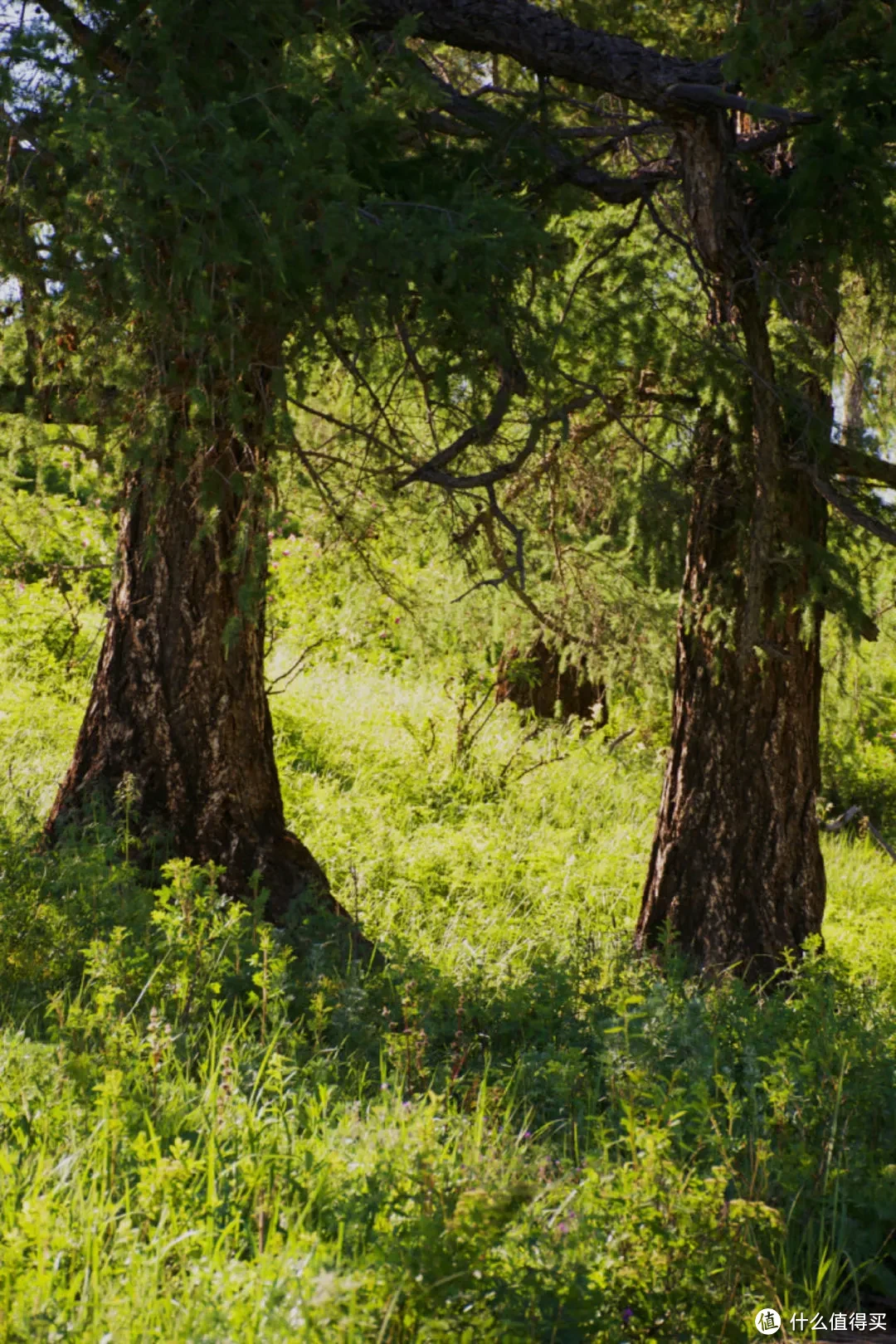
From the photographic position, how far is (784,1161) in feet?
10.6

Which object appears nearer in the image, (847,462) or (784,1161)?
(784,1161)

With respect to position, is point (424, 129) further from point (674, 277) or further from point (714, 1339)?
point (714, 1339)

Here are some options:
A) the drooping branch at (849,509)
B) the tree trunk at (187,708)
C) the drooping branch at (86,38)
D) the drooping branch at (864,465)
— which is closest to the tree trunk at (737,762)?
the drooping branch at (864,465)

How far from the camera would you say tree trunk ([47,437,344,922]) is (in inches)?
243

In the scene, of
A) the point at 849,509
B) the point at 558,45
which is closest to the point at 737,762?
the point at 849,509

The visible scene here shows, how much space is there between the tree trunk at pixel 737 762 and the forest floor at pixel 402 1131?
474 millimetres

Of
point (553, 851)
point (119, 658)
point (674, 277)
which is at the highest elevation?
point (674, 277)

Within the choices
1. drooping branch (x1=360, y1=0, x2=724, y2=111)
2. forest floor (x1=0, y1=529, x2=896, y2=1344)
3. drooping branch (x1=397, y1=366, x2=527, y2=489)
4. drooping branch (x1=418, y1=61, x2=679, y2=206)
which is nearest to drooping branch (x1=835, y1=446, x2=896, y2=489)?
drooping branch (x1=418, y1=61, x2=679, y2=206)

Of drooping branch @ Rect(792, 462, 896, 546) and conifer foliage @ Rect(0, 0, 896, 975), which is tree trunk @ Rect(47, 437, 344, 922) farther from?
drooping branch @ Rect(792, 462, 896, 546)

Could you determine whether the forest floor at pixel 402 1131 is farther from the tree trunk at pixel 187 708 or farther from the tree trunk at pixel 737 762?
the tree trunk at pixel 737 762

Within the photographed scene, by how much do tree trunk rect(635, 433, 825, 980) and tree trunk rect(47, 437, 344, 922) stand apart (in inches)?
75.1

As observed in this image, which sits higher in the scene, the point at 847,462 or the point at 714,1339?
the point at 847,462

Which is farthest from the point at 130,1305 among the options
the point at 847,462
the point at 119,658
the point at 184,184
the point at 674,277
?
the point at 674,277

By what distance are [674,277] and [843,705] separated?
3.12 metres
